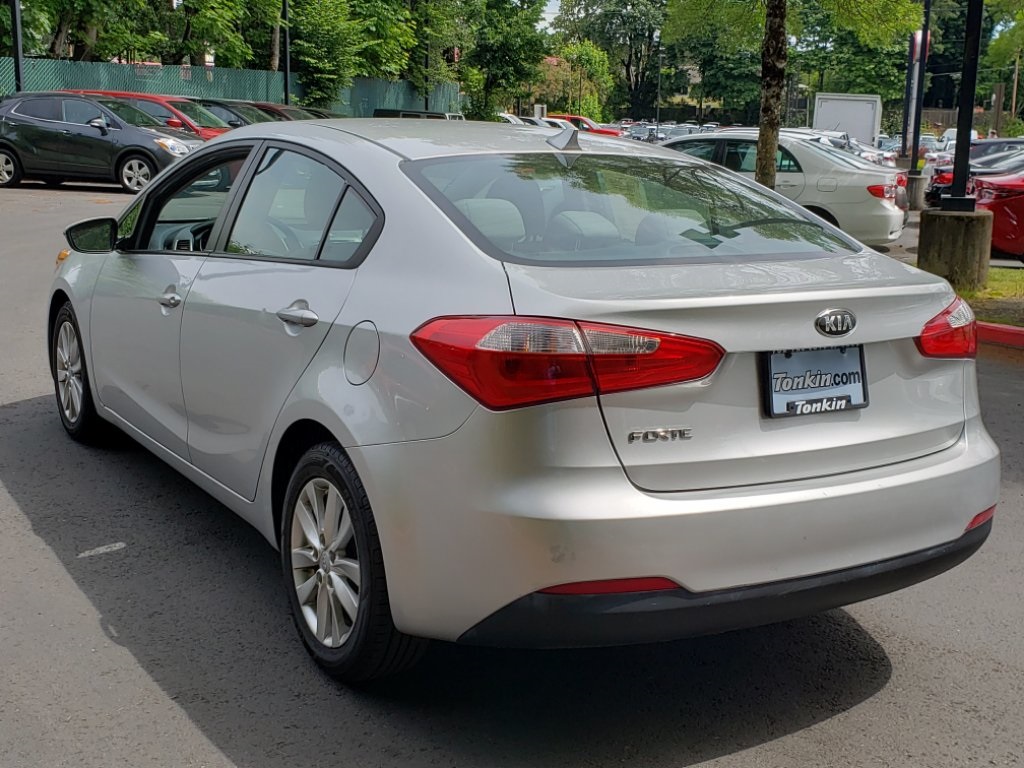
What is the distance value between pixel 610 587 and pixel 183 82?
116 ft

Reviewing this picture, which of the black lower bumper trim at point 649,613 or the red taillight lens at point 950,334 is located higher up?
the red taillight lens at point 950,334

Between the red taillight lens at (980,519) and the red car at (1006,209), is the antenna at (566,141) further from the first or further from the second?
the red car at (1006,209)

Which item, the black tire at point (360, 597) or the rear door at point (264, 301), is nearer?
the black tire at point (360, 597)

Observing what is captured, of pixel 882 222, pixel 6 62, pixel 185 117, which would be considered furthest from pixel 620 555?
pixel 6 62

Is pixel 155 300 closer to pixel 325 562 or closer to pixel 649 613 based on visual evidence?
pixel 325 562

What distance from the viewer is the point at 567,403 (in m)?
Answer: 2.84

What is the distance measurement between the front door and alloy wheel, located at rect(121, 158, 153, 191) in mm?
16385

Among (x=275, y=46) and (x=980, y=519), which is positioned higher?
(x=275, y=46)

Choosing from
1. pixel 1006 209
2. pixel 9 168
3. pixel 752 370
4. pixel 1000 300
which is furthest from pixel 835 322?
pixel 9 168

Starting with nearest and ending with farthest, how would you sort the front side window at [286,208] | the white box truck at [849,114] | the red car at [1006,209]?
the front side window at [286,208] → the red car at [1006,209] → the white box truck at [849,114]

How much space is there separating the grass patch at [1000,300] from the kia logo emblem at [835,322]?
22.2ft

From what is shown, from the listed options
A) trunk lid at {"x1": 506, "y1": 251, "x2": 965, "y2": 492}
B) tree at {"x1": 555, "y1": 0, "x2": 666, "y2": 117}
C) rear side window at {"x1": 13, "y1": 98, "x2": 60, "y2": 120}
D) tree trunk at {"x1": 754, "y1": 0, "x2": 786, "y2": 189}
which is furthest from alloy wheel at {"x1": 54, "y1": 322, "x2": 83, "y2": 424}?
tree at {"x1": 555, "y1": 0, "x2": 666, "y2": 117}

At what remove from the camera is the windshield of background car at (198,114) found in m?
23.5

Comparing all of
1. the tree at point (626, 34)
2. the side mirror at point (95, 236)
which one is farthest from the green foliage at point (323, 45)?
the tree at point (626, 34)
